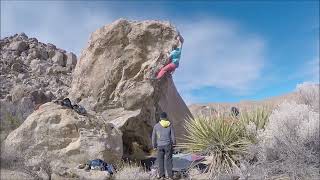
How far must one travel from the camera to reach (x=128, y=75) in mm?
14430

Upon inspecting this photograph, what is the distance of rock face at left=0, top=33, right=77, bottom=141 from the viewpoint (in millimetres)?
17781

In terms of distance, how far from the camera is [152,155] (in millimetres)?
14516

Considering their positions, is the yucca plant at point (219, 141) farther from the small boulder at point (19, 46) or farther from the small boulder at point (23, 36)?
the small boulder at point (23, 36)

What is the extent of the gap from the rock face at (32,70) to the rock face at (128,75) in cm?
263

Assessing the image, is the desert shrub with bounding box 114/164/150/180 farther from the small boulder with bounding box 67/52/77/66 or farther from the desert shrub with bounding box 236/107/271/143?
the small boulder with bounding box 67/52/77/66

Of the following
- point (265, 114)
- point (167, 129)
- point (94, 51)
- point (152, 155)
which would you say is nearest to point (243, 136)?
point (265, 114)

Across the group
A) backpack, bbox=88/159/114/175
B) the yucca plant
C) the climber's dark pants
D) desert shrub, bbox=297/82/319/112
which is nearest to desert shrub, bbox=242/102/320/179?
the yucca plant

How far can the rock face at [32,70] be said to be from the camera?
1778 centimetres

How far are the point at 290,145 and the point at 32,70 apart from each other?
16.8 m

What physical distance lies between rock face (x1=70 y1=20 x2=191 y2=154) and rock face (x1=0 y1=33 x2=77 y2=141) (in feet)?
8.63

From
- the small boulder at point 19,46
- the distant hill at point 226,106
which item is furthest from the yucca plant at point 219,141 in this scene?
the small boulder at point 19,46

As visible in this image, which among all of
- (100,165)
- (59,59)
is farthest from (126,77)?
(59,59)

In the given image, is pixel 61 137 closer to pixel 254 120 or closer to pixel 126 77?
pixel 126 77

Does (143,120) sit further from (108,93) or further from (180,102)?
(180,102)
